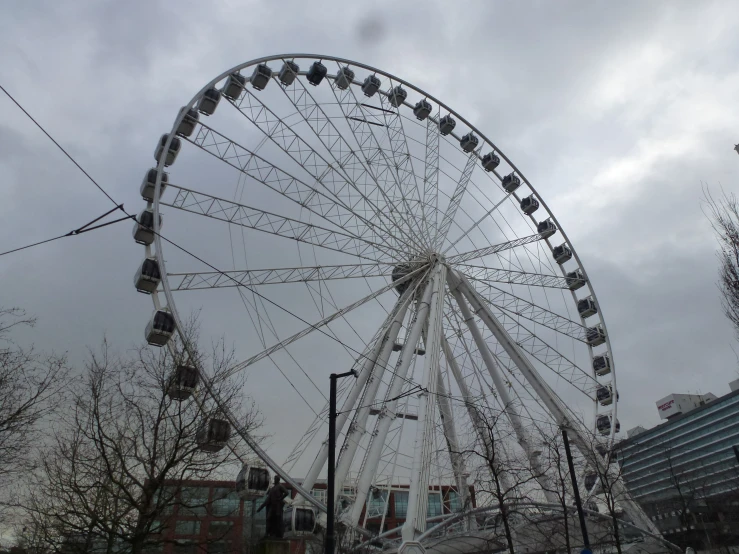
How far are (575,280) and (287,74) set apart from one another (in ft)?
57.6

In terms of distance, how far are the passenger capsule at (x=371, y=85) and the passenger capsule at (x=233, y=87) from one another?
20.6 ft

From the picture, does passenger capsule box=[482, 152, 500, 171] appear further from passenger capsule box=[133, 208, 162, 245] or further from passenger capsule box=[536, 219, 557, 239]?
passenger capsule box=[133, 208, 162, 245]

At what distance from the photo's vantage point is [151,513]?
45.0 ft

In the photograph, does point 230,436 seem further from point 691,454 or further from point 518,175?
point 691,454

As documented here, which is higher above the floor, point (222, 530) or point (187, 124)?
point (187, 124)

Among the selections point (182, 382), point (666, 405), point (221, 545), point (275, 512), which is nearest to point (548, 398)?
point (275, 512)

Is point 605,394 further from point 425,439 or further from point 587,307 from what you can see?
point 425,439

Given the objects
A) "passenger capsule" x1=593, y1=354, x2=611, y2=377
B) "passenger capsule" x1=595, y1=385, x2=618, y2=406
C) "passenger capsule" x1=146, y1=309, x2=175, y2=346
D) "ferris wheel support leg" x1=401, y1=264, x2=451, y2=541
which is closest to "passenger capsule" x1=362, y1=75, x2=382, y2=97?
"ferris wheel support leg" x1=401, y1=264, x2=451, y2=541

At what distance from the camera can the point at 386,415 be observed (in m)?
18.5

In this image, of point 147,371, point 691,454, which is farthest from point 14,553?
point 691,454

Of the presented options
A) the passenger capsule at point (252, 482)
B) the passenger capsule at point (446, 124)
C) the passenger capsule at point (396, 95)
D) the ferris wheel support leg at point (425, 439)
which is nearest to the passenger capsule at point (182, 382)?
the passenger capsule at point (252, 482)

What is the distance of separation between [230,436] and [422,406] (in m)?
5.79

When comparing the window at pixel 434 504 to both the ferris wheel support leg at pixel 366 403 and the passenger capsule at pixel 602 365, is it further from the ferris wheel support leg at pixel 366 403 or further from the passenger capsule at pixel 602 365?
the ferris wheel support leg at pixel 366 403

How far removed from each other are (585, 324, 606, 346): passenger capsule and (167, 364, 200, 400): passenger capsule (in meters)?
20.0
